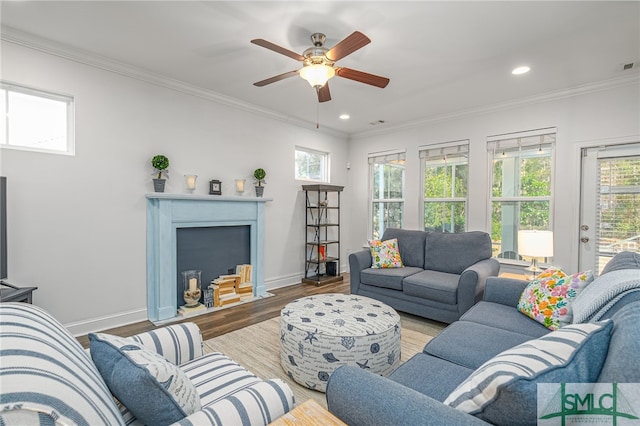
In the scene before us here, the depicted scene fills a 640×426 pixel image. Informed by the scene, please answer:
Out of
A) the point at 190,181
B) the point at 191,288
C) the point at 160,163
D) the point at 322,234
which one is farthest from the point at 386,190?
the point at 160,163

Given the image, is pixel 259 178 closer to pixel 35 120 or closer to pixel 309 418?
pixel 35 120

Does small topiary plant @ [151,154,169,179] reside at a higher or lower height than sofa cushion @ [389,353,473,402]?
higher

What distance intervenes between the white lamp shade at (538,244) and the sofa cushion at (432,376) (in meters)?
2.08

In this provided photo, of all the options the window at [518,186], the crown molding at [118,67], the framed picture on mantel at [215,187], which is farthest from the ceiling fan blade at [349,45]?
the window at [518,186]

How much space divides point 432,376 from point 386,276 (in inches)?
84.4

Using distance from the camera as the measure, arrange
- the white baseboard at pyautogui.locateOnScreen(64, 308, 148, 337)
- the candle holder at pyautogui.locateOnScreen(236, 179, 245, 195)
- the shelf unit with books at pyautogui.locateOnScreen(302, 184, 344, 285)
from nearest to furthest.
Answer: the white baseboard at pyautogui.locateOnScreen(64, 308, 148, 337)
the candle holder at pyautogui.locateOnScreen(236, 179, 245, 195)
the shelf unit with books at pyautogui.locateOnScreen(302, 184, 344, 285)

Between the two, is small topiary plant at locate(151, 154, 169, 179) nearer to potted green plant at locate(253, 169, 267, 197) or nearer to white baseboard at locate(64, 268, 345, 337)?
potted green plant at locate(253, 169, 267, 197)

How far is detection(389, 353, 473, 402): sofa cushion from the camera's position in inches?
52.6

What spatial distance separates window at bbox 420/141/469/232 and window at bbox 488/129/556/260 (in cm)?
41

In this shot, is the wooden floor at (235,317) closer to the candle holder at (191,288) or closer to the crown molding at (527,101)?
the candle holder at (191,288)

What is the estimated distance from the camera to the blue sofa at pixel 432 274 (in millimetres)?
3062

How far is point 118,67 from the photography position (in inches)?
121

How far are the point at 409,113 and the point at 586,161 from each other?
89.3 inches

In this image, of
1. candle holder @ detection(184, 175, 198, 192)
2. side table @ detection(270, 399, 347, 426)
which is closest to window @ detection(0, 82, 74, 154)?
candle holder @ detection(184, 175, 198, 192)
